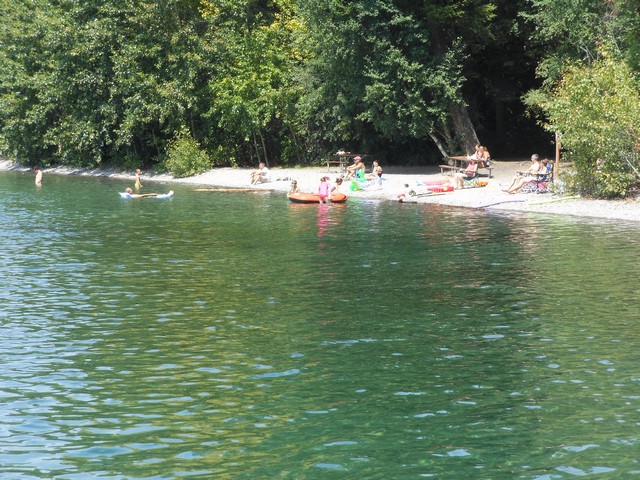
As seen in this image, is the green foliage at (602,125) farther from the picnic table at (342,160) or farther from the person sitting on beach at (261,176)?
the person sitting on beach at (261,176)

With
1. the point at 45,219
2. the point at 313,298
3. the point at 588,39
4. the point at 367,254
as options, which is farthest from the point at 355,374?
the point at 588,39

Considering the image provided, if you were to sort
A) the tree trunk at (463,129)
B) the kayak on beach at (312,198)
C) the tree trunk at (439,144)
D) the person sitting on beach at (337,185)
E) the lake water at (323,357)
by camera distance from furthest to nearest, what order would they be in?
the tree trunk at (463,129) < the tree trunk at (439,144) < the person sitting on beach at (337,185) < the kayak on beach at (312,198) < the lake water at (323,357)

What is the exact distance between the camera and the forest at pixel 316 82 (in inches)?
1431

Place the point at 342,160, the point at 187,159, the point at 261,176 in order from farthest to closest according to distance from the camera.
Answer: the point at 187,159 → the point at 342,160 → the point at 261,176

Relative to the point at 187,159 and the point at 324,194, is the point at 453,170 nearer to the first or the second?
the point at 324,194

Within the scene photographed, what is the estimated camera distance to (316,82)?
48.5 metres

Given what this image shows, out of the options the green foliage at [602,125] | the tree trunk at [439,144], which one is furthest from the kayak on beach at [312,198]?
the green foliage at [602,125]

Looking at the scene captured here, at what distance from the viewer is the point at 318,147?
53781 mm

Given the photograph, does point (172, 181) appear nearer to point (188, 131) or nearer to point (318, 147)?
point (188, 131)

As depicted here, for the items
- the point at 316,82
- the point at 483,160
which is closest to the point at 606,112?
the point at 483,160

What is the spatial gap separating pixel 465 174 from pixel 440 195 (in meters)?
2.67

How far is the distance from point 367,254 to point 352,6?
22157 millimetres

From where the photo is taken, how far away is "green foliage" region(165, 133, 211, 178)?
53.6 meters

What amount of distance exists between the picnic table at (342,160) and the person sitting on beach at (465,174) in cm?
798
